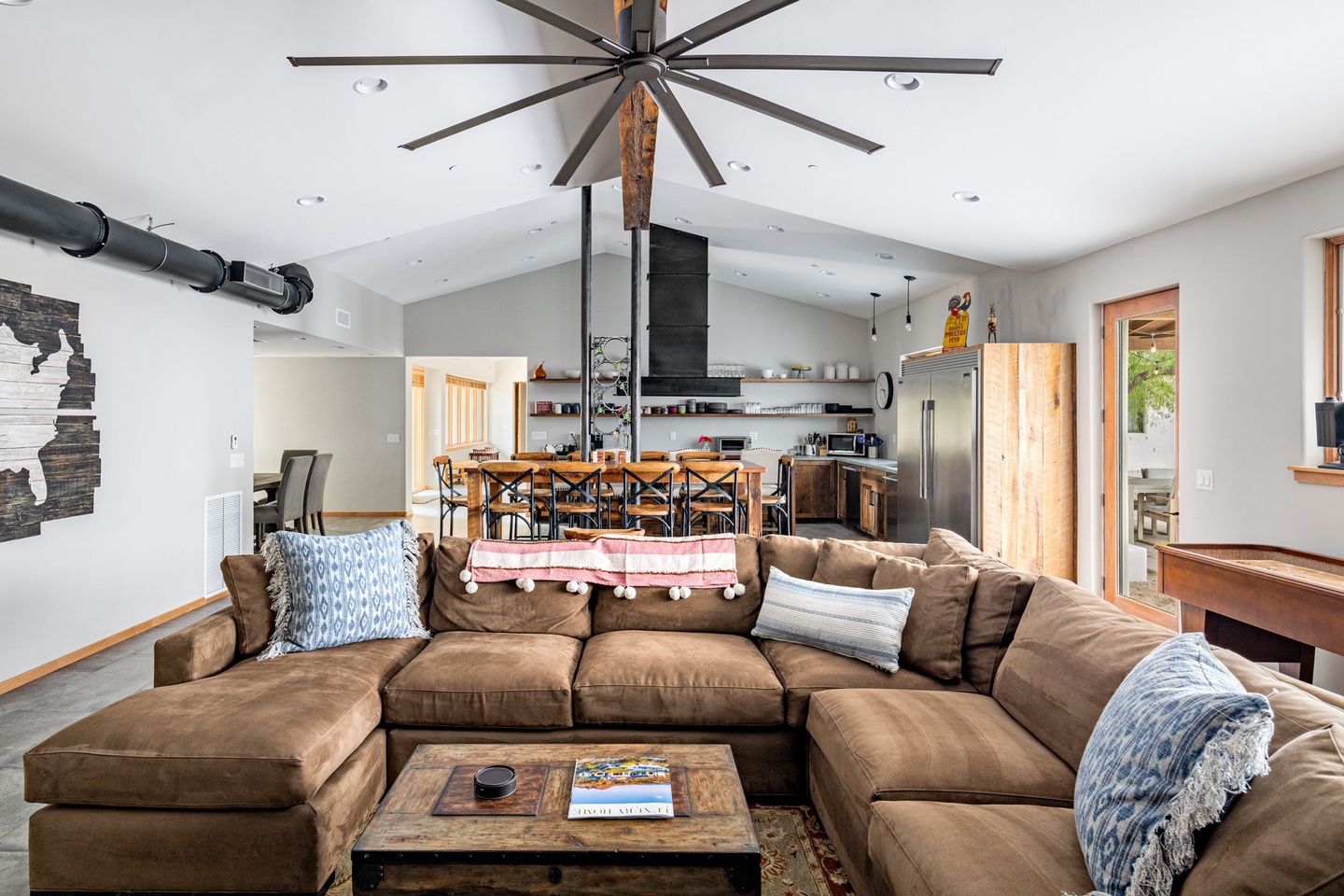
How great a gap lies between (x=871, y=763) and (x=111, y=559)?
4.44 m

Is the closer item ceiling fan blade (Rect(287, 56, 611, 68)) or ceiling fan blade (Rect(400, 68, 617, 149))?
ceiling fan blade (Rect(287, 56, 611, 68))

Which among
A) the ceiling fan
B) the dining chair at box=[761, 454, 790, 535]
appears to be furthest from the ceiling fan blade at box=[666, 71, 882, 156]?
the dining chair at box=[761, 454, 790, 535]

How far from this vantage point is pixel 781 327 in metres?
9.86

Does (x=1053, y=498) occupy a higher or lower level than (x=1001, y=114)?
lower

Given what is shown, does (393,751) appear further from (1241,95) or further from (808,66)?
(1241,95)

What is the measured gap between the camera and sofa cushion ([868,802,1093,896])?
4.62 feet

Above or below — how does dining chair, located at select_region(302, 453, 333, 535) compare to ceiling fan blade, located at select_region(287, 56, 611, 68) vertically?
below

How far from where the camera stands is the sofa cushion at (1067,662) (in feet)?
6.24

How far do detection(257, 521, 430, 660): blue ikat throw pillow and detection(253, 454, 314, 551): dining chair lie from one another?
165 inches

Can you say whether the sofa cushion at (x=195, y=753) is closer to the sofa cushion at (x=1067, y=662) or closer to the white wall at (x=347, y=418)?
the sofa cushion at (x=1067, y=662)

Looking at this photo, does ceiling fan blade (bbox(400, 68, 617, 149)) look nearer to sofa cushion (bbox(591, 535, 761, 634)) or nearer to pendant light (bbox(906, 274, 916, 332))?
sofa cushion (bbox(591, 535, 761, 634))

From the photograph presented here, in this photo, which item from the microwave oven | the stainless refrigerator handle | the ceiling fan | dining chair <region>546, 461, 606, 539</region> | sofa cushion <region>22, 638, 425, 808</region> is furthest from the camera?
the microwave oven

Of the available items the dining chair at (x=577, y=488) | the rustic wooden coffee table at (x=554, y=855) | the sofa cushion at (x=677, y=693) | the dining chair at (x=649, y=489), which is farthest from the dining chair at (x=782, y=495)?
the rustic wooden coffee table at (x=554, y=855)

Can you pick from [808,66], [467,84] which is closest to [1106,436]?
[808,66]
